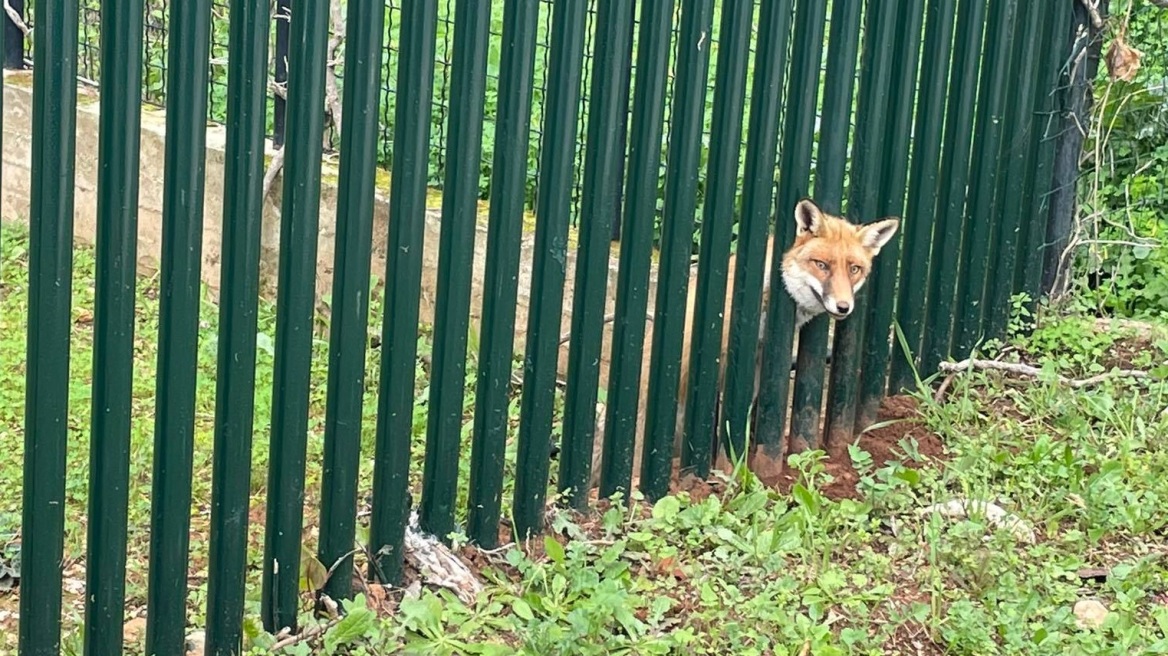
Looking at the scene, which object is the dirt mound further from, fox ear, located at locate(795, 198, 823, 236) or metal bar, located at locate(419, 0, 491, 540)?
metal bar, located at locate(419, 0, 491, 540)

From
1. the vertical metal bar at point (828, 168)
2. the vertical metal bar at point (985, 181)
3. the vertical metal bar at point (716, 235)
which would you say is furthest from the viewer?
the vertical metal bar at point (985, 181)

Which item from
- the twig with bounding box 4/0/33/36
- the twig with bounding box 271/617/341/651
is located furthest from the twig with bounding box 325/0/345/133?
the twig with bounding box 271/617/341/651

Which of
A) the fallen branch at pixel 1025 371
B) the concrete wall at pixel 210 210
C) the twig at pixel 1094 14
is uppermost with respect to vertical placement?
the twig at pixel 1094 14

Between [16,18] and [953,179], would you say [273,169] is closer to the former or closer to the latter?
[16,18]

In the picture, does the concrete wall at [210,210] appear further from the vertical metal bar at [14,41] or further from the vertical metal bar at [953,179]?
the vertical metal bar at [953,179]

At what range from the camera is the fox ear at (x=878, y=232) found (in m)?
4.98

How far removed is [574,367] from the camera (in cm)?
436

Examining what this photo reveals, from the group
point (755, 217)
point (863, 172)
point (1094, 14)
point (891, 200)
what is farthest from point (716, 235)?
point (1094, 14)

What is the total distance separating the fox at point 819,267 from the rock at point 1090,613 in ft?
4.09

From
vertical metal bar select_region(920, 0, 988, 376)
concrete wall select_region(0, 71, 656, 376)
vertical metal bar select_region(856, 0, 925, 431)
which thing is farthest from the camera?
concrete wall select_region(0, 71, 656, 376)

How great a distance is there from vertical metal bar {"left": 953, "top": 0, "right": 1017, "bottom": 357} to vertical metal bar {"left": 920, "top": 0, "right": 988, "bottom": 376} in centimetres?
7

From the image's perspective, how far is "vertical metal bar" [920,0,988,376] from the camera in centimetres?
525

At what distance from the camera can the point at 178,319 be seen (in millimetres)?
3326

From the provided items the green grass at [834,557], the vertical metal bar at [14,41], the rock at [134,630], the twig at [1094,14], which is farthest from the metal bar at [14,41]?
the twig at [1094,14]
